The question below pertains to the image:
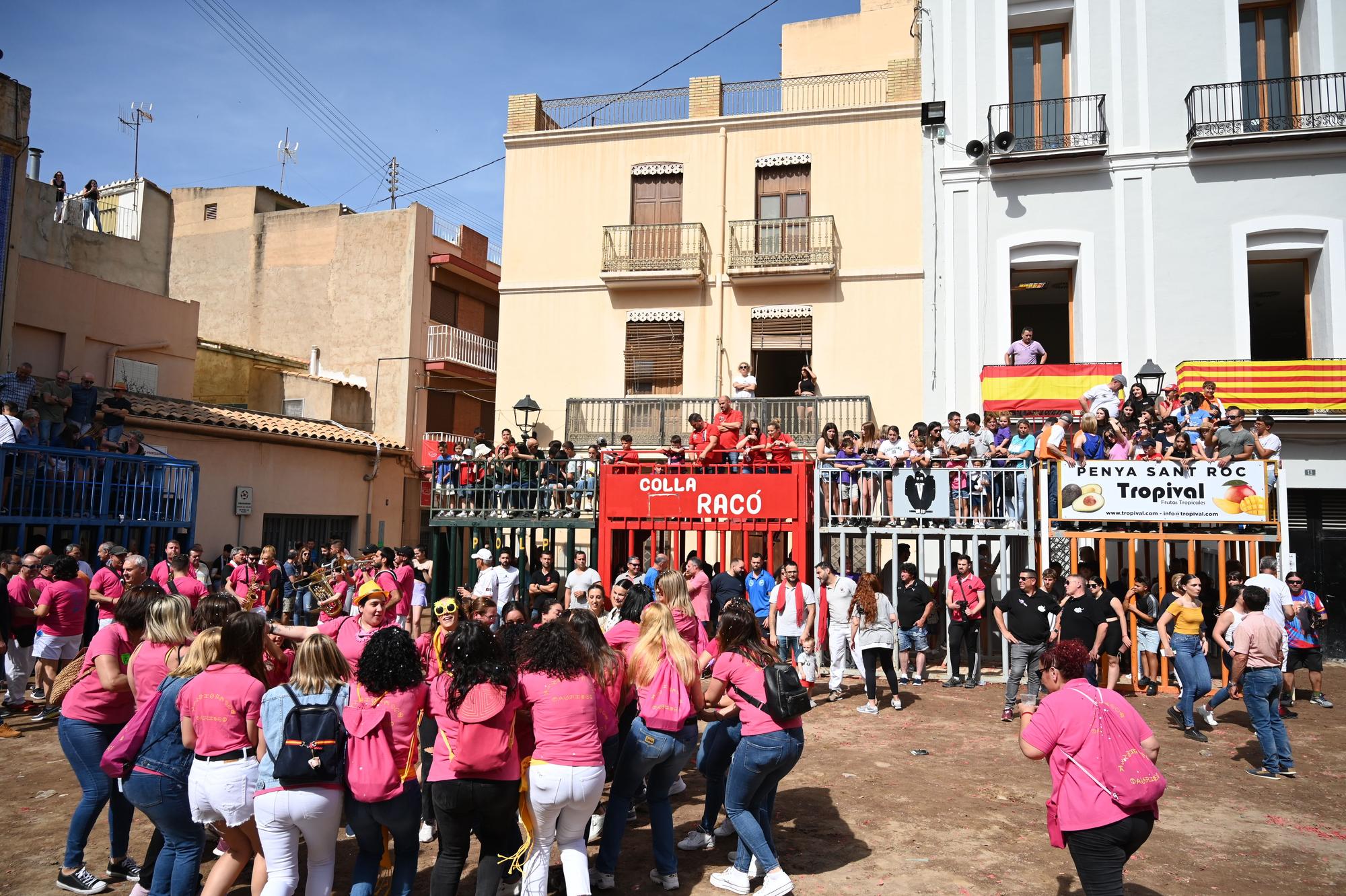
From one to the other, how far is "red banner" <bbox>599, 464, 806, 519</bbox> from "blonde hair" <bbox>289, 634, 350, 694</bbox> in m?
9.56

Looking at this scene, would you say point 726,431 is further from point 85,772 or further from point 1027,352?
point 85,772

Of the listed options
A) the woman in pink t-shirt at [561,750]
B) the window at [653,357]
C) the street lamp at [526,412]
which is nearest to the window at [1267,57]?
the window at [653,357]

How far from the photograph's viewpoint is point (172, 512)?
16062 mm

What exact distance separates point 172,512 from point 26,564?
5.62 m

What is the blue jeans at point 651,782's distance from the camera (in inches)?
217

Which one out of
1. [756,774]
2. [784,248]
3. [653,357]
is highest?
[784,248]

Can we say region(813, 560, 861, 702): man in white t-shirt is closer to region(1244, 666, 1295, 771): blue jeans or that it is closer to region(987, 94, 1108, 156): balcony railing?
region(1244, 666, 1295, 771): blue jeans

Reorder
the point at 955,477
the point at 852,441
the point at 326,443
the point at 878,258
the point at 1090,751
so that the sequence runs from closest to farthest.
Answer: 1. the point at 1090,751
2. the point at 955,477
3. the point at 852,441
4. the point at 878,258
5. the point at 326,443

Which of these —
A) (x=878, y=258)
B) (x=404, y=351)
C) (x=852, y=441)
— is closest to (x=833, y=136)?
(x=878, y=258)

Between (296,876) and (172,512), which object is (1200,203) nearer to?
(296,876)

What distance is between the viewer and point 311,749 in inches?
176

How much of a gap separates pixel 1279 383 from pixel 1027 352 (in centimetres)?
392

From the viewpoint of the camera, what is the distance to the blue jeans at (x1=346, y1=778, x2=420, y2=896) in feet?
15.3

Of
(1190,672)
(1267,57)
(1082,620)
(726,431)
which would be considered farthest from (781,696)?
(1267,57)
